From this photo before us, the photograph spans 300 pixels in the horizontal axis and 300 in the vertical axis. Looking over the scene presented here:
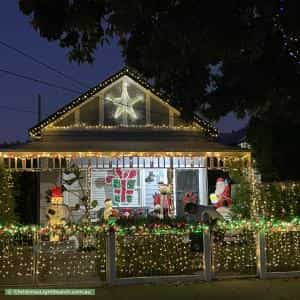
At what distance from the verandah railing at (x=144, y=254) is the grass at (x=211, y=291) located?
13.3 inches

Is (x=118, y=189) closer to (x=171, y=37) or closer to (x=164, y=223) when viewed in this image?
(x=164, y=223)

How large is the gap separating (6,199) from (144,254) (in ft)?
12.8

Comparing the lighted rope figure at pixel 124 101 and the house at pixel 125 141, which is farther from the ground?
the lighted rope figure at pixel 124 101

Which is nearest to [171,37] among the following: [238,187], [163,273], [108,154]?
[163,273]

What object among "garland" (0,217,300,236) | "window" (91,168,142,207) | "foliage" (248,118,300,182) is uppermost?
"foliage" (248,118,300,182)

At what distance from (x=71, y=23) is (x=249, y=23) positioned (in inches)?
89.7

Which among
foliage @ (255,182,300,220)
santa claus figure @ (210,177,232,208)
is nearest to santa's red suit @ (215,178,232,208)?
santa claus figure @ (210,177,232,208)

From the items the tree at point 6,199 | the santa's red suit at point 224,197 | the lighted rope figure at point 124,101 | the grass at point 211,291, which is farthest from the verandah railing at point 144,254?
the lighted rope figure at point 124,101

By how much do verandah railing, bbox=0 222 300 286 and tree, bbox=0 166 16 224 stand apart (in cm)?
230

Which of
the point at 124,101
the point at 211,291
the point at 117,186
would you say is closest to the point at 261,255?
Result: the point at 211,291

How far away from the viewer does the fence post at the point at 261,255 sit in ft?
36.0

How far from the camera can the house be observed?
1850 cm

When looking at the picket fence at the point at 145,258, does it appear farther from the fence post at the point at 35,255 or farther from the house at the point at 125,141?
the house at the point at 125,141

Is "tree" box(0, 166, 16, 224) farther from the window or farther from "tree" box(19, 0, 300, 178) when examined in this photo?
the window
